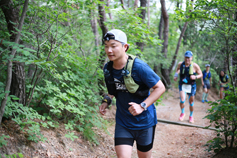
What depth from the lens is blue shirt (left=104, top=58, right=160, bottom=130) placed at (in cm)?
239

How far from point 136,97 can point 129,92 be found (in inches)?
4.4

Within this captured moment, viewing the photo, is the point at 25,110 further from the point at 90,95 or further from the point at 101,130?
the point at 101,130

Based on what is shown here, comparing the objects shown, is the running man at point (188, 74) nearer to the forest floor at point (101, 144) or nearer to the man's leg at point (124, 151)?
the forest floor at point (101, 144)

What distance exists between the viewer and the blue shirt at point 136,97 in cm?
239

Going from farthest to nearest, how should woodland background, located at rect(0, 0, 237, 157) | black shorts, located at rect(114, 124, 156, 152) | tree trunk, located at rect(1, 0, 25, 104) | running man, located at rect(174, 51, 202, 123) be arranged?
running man, located at rect(174, 51, 202, 123) < tree trunk, located at rect(1, 0, 25, 104) < woodland background, located at rect(0, 0, 237, 157) < black shorts, located at rect(114, 124, 156, 152)

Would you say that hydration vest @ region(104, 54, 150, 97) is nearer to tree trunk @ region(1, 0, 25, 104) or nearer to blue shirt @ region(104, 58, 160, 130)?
blue shirt @ region(104, 58, 160, 130)

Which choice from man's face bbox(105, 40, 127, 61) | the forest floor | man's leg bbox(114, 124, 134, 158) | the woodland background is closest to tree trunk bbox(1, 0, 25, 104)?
the woodland background

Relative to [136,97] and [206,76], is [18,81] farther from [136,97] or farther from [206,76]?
[206,76]

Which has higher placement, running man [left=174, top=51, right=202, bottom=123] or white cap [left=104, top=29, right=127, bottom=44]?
white cap [left=104, top=29, right=127, bottom=44]

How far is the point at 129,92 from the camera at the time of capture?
99.8 inches

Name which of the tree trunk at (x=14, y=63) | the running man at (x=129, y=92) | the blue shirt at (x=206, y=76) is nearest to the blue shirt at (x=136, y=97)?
the running man at (x=129, y=92)

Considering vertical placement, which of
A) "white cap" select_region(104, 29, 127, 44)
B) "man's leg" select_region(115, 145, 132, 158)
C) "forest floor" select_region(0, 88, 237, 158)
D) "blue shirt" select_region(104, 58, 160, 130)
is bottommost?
"forest floor" select_region(0, 88, 237, 158)

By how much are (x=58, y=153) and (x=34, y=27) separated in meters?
2.40

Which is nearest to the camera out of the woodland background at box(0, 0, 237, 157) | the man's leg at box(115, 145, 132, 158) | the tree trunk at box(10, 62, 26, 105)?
the man's leg at box(115, 145, 132, 158)
